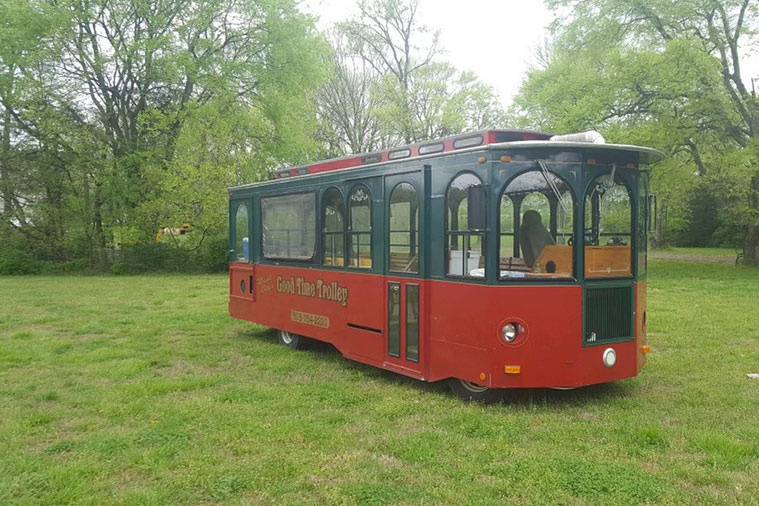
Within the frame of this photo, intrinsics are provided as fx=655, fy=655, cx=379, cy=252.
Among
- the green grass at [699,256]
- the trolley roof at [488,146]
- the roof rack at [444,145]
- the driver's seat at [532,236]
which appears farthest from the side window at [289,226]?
the green grass at [699,256]

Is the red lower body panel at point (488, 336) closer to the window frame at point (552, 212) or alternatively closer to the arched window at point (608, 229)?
the window frame at point (552, 212)

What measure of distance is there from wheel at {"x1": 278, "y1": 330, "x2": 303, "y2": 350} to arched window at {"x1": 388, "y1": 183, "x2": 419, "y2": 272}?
107 inches

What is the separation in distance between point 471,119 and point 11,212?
21.8 m

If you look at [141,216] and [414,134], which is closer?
[141,216]

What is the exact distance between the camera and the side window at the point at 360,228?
24.8 ft

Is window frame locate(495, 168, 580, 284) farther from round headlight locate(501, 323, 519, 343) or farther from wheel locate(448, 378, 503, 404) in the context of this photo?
wheel locate(448, 378, 503, 404)

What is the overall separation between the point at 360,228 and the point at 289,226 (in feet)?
5.75

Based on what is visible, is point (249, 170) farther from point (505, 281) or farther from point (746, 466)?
point (746, 466)

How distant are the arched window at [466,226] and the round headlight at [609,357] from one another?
139 cm

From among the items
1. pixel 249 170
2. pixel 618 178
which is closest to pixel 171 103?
pixel 249 170

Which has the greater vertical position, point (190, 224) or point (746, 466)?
point (190, 224)

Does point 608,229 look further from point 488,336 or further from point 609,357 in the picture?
point 488,336

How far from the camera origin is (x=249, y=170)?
24.3 meters

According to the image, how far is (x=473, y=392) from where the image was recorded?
21.0ft
